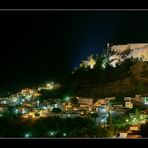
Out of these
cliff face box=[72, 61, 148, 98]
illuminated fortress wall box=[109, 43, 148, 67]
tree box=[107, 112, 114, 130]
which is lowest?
tree box=[107, 112, 114, 130]

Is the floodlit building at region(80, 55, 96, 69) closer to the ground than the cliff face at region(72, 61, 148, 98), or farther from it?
farther from it

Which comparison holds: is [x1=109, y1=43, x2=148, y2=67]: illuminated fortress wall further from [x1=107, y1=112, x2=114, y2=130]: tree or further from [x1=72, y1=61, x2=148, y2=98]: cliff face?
[x1=107, y1=112, x2=114, y2=130]: tree

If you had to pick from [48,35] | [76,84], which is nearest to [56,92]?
[76,84]

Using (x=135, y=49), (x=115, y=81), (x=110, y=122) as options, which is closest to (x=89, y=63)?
(x=115, y=81)

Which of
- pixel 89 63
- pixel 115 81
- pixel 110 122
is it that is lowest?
pixel 110 122

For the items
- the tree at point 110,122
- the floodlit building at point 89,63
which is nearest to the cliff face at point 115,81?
the floodlit building at point 89,63

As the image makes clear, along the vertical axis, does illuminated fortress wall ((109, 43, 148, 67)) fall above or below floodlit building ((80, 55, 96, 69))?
above

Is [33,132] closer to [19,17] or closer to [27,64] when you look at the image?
[27,64]

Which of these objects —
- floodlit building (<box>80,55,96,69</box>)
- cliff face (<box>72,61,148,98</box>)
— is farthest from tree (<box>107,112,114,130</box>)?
floodlit building (<box>80,55,96,69</box>)

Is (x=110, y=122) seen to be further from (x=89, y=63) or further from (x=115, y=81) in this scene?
(x=89, y=63)

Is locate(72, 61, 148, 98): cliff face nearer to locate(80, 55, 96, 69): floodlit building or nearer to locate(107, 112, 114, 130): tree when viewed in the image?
locate(80, 55, 96, 69): floodlit building

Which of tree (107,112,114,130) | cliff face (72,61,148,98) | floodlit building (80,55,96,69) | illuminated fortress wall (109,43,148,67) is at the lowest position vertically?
tree (107,112,114,130)

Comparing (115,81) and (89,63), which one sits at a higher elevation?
(89,63)
